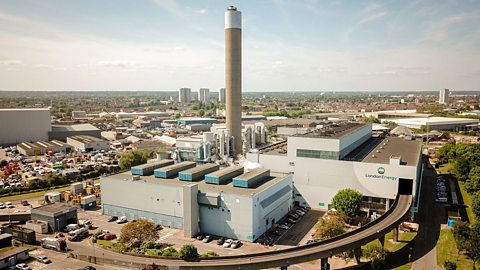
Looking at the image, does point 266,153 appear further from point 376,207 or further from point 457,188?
point 457,188

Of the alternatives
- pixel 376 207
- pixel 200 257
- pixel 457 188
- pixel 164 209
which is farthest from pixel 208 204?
pixel 457 188

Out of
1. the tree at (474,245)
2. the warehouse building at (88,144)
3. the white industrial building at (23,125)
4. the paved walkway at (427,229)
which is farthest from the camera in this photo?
the white industrial building at (23,125)

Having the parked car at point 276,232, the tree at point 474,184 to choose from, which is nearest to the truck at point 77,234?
the parked car at point 276,232

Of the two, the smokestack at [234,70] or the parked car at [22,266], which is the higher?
the smokestack at [234,70]

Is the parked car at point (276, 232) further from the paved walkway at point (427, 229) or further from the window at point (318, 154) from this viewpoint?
the paved walkway at point (427, 229)

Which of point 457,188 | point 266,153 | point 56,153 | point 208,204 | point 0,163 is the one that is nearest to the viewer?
point 208,204

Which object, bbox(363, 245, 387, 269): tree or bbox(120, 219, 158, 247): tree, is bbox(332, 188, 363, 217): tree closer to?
bbox(363, 245, 387, 269): tree

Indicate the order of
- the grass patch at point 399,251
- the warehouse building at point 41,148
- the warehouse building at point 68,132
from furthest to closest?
the warehouse building at point 68,132 → the warehouse building at point 41,148 → the grass patch at point 399,251
